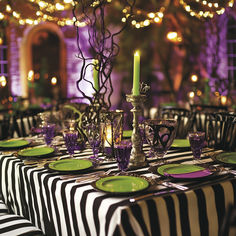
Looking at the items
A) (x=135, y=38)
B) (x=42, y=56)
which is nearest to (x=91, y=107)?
(x=42, y=56)

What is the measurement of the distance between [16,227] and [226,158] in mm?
1098

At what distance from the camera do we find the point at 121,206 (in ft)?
3.91

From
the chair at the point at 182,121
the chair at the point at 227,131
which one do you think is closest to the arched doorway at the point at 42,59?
the chair at the point at 182,121

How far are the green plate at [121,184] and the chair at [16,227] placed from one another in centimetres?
48

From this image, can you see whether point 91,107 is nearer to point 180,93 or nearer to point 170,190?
point 170,190

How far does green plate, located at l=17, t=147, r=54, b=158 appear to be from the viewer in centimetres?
192

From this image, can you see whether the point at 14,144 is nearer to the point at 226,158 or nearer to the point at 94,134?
the point at 94,134

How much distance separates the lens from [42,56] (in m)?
7.58

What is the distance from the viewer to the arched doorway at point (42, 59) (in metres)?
7.07

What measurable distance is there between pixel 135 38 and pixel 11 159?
6.85 metres

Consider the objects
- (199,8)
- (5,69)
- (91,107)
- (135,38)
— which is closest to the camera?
(91,107)

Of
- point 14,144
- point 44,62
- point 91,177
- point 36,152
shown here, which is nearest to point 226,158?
point 91,177

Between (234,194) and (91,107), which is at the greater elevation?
(91,107)

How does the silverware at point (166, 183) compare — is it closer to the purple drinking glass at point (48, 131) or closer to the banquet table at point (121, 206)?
the banquet table at point (121, 206)
